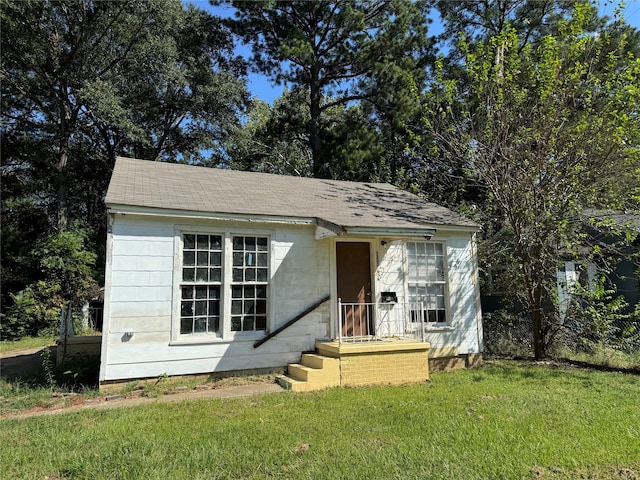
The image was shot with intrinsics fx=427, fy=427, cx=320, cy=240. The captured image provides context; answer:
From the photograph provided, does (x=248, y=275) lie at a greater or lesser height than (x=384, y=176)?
lesser

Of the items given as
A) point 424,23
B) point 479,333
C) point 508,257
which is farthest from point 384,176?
point 479,333

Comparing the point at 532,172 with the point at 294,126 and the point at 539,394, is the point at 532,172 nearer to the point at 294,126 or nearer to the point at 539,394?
the point at 539,394

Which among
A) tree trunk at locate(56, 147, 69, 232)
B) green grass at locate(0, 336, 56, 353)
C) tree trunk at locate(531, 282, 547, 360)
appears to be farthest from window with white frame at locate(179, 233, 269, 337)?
tree trunk at locate(56, 147, 69, 232)

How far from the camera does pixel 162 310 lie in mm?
7238

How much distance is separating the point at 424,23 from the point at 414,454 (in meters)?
19.9

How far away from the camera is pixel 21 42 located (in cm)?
1728

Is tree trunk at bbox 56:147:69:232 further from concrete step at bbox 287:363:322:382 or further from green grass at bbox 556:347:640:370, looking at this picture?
green grass at bbox 556:347:640:370

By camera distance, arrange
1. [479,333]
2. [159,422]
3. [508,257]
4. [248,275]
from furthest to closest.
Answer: [508,257]
[479,333]
[248,275]
[159,422]

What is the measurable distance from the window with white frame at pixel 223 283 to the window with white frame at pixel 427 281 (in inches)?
127

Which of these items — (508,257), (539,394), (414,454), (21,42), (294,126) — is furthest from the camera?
(294,126)

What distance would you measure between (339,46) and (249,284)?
51.3 feet

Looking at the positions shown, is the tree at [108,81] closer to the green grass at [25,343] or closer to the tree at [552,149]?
the green grass at [25,343]

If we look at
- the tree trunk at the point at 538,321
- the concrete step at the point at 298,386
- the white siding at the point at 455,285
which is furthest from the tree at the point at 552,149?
the concrete step at the point at 298,386

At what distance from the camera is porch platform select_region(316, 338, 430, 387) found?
734 cm
